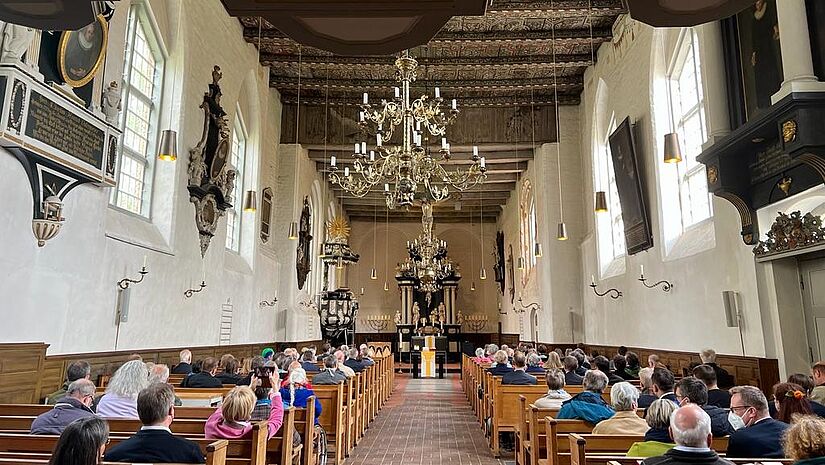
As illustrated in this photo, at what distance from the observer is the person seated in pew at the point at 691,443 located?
226 centimetres

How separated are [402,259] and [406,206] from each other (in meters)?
16.0

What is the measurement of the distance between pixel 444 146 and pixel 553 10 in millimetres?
3571

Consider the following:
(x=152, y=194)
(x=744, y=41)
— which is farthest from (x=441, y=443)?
(x=744, y=41)

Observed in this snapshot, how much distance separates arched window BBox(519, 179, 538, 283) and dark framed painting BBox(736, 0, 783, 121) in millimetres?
10089

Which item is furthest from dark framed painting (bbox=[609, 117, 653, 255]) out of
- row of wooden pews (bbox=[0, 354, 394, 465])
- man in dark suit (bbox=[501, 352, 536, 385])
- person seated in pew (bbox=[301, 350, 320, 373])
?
person seated in pew (bbox=[301, 350, 320, 373])

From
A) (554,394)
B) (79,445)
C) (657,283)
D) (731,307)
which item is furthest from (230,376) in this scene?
(657,283)

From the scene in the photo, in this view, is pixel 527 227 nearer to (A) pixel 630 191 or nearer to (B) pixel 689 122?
(A) pixel 630 191

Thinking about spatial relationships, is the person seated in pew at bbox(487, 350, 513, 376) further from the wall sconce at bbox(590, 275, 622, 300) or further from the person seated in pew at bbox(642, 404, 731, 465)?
the person seated in pew at bbox(642, 404, 731, 465)

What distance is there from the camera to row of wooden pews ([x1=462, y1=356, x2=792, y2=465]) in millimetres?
3111

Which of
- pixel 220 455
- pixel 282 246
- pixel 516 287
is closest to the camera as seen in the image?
pixel 220 455

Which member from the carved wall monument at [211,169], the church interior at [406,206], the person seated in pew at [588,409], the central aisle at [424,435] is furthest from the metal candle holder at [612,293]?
the carved wall monument at [211,169]

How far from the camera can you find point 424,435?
8094 millimetres

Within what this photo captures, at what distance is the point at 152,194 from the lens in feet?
28.5

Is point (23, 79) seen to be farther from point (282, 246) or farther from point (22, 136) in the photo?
point (282, 246)
